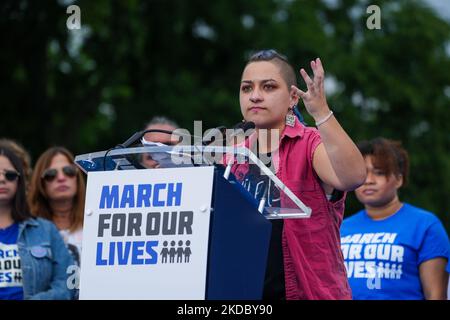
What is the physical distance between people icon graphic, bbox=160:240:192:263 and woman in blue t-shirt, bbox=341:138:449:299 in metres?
2.82

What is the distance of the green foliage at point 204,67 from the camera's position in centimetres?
1560

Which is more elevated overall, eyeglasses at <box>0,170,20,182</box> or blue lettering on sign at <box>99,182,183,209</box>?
eyeglasses at <box>0,170,20,182</box>

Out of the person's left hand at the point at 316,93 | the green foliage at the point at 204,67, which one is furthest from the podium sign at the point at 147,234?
the green foliage at the point at 204,67

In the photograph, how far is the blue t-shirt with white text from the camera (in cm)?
591

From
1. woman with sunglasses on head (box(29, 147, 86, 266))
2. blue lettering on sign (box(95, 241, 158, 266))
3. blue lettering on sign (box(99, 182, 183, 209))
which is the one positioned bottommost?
blue lettering on sign (box(95, 241, 158, 266))

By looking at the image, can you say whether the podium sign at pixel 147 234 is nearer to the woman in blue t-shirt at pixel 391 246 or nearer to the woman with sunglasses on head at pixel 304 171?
the woman with sunglasses on head at pixel 304 171

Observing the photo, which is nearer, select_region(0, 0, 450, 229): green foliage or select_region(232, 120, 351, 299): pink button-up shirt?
select_region(232, 120, 351, 299): pink button-up shirt

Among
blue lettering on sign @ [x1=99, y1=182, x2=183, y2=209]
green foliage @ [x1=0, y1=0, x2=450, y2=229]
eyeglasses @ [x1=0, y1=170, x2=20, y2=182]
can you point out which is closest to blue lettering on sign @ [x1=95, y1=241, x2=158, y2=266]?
blue lettering on sign @ [x1=99, y1=182, x2=183, y2=209]

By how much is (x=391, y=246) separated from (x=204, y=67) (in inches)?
487

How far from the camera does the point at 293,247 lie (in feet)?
12.5

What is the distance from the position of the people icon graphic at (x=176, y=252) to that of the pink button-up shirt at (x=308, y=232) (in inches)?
17.5

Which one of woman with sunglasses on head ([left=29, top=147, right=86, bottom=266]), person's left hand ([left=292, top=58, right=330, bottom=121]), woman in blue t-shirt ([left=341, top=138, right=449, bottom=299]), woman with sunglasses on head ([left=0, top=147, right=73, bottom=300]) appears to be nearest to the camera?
person's left hand ([left=292, top=58, right=330, bottom=121])

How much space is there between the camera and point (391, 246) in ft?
19.7

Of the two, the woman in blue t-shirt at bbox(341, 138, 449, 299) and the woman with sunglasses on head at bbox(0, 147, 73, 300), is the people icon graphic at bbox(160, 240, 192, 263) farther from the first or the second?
the woman in blue t-shirt at bbox(341, 138, 449, 299)
